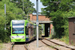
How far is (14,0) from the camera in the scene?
7250cm

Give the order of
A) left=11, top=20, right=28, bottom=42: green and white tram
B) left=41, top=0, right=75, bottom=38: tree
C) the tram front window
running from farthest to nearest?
left=41, top=0, right=75, bottom=38: tree → the tram front window → left=11, top=20, right=28, bottom=42: green and white tram

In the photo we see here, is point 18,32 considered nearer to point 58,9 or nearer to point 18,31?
point 18,31

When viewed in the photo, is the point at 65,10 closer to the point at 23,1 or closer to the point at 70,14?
the point at 70,14

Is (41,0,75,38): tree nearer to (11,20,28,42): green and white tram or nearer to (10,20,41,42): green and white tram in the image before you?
(10,20,41,42): green and white tram

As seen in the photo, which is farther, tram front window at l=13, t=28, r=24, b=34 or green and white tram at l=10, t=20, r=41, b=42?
tram front window at l=13, t=28, r=24, b=34

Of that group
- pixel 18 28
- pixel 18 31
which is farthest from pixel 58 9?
pixel 18 31

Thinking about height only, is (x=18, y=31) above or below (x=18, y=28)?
below

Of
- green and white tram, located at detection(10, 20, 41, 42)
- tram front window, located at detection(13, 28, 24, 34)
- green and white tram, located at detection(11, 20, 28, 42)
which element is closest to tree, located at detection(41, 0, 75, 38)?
green and white tram, located at detection(10, 20, 41, 42)

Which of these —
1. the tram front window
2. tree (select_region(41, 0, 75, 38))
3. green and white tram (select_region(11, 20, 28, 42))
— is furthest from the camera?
tree (select_region(41, 0, 75, 38))

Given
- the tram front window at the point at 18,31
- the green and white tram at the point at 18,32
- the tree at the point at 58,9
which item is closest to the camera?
the green and white tram at the point at 18,32

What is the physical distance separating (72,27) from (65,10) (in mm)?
11073

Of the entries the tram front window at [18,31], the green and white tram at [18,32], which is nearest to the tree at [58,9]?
the green and white tram at [18,32]

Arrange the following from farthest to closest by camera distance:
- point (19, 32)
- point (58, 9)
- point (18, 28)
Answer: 1. point (58, 9)
2. point (18, 28)
3. point (19, 32)

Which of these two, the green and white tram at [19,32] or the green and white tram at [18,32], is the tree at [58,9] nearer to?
the green and white tram at [19,32]
